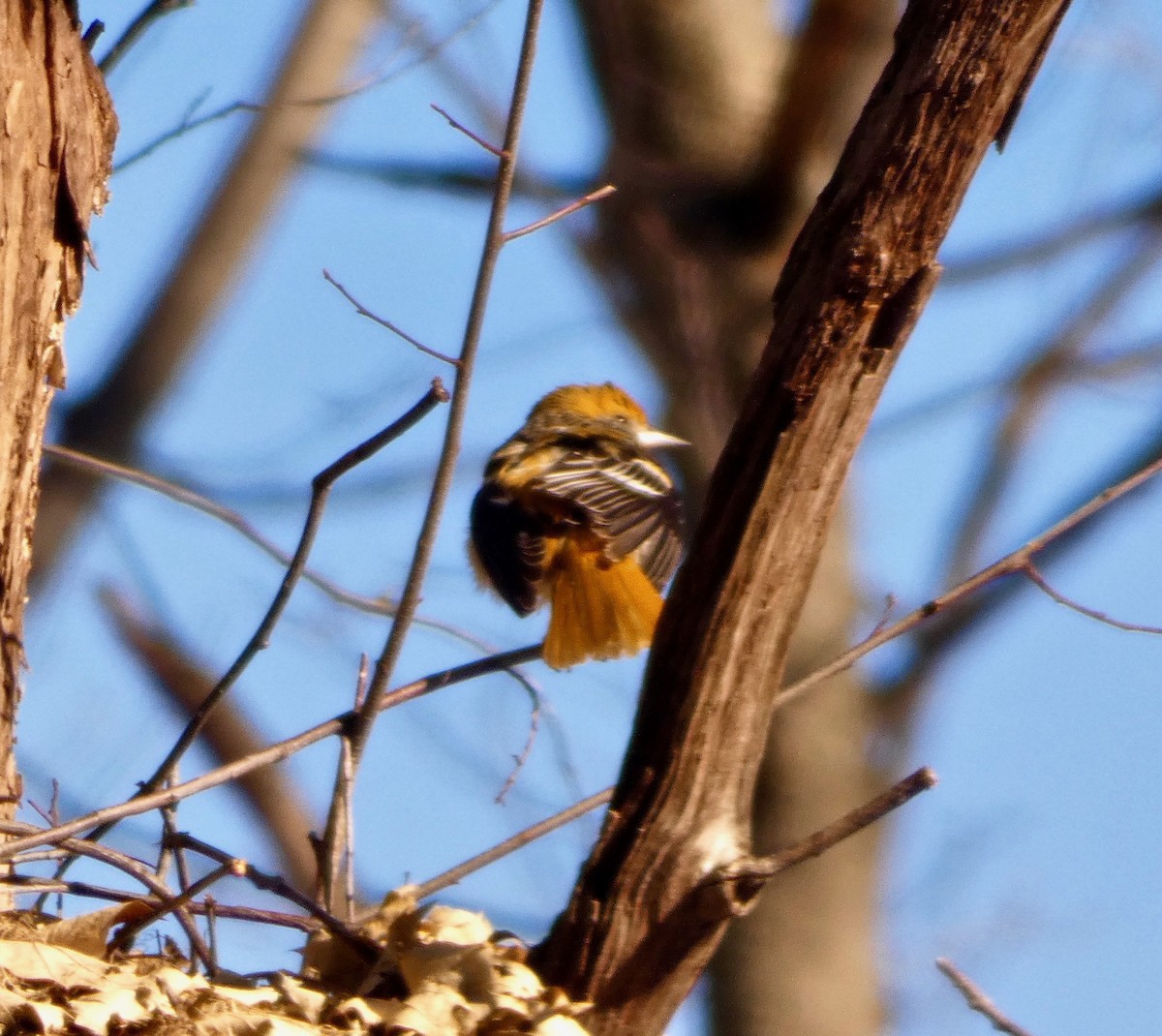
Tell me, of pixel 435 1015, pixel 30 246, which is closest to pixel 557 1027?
pixel 435 1015

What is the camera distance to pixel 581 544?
5.34 m

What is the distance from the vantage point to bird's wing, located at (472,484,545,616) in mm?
5281

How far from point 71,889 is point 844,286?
67.3 inches

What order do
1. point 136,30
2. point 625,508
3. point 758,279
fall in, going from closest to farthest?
point 136,30 → point 625,508 → point 758,279

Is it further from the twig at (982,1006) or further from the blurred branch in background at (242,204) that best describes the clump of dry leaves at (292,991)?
the blurred branch in background at (242,204)

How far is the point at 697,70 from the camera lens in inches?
372

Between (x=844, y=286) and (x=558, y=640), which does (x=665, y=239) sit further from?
(x=844, y=286)

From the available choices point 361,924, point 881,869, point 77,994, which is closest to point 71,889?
point 77,994

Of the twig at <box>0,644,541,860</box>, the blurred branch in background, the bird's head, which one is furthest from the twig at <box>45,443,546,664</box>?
the blurred branch in background

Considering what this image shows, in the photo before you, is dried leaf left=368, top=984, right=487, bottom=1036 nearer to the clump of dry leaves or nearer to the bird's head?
the clump of dry leaves

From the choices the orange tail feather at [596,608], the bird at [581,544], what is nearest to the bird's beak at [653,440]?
the bird at [581,544]

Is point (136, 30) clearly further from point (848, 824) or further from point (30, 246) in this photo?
point (848, 824)

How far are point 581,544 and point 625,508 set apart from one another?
0.19 meters

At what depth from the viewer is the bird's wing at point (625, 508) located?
5238mm
